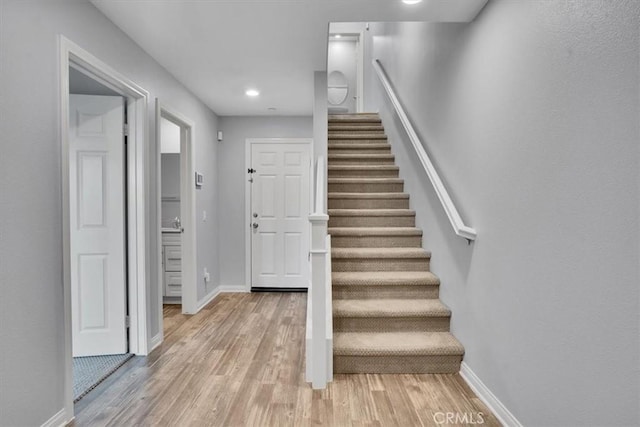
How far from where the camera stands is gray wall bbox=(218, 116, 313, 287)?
4840mm

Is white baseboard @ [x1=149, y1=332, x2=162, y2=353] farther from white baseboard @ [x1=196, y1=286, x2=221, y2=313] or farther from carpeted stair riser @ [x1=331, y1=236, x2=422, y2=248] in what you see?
carpeted stair riser @ [x1=331, y1=236, x2=422, y2=248]

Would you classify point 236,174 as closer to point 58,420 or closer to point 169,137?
point 169,137

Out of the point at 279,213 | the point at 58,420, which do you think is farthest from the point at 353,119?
the point at 58,420

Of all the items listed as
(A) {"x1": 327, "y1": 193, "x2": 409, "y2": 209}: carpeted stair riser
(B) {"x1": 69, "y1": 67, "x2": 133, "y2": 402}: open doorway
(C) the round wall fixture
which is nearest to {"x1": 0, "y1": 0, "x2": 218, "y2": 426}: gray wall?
(B) {"x1": 69, "y1": 67, "x2": 133, "y2": 402}: open doorway

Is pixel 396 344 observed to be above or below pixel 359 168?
below

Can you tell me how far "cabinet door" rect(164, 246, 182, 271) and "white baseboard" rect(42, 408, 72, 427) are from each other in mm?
2463

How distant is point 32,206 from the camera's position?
A: 1.69m

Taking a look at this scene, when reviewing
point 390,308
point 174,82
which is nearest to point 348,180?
point 390,308

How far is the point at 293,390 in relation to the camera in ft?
7.22

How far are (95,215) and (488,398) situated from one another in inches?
113

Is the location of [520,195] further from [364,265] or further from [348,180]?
[348,180]

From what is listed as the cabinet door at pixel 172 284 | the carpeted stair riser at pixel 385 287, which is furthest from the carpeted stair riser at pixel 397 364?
the cabinet door at pixel 172 284

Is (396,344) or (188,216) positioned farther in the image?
(188,216)

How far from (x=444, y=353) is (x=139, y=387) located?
1.94 metres
